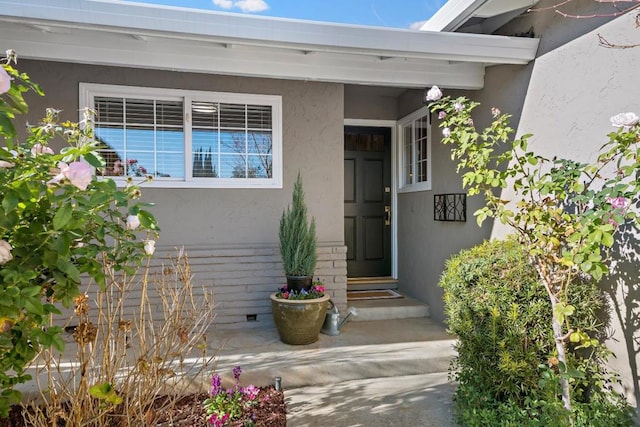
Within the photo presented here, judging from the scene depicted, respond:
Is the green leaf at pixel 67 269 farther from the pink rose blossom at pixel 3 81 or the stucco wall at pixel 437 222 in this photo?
the stucco wall at pixel 437 222

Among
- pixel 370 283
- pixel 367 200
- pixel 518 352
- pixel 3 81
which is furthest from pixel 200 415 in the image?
pixel 367 200

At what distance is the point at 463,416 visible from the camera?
2.66 m

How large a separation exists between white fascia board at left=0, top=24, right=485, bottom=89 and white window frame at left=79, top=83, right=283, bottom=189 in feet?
2.51

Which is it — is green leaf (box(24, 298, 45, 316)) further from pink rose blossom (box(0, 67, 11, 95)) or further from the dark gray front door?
the dark gray front door

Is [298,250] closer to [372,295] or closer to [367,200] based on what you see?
[372,295]

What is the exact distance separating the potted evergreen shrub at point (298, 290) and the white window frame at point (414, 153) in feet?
6.06

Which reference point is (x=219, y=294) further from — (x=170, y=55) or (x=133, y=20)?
(x=133, y=20)

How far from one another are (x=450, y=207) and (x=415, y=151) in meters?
1.26

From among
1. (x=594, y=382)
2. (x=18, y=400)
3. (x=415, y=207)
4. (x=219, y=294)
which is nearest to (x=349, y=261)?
(x=415, y=207)

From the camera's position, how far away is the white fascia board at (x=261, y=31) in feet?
9.36

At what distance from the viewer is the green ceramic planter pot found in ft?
12.5

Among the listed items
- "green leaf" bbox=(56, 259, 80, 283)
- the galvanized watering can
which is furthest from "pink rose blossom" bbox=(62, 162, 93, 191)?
the galvanized watering can

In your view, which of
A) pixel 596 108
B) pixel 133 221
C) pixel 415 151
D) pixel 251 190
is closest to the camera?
pixel 133 221

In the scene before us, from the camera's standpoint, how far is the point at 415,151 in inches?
215
